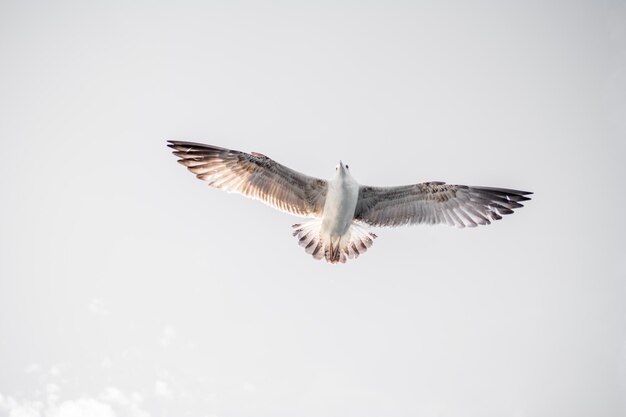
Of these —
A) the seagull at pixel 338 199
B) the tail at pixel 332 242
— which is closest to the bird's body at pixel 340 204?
→ the seagull at pixel 338 199

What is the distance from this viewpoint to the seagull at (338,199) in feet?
29.1

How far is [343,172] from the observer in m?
8.75

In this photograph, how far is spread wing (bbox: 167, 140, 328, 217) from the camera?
884 centimetres

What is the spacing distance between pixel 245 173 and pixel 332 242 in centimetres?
203

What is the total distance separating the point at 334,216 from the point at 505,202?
133 inches

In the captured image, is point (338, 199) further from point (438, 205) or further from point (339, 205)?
point (438, 205)

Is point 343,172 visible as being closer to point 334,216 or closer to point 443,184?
point 334,216

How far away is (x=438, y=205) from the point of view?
9.56m

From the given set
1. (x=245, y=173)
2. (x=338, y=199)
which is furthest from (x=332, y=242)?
(x=245, y=173)

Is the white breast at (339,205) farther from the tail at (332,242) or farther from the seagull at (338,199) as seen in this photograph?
the tail at (332,242)

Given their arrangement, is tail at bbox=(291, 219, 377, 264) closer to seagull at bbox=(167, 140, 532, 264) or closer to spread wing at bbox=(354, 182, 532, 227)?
seagull at bbox=(167, 140, 532, 264)

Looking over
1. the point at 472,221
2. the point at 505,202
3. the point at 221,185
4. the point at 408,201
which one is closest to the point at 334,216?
the point at 408,201

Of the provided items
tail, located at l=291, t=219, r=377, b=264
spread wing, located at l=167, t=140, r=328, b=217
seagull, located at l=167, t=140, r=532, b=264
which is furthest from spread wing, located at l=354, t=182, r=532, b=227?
spread wing, located at l=167, t=140, r=328, b=217

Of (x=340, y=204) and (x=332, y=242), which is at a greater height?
(x=340, y=204)
